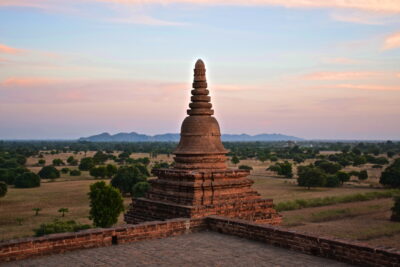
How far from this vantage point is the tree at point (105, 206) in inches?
1112

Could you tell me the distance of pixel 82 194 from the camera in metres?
50.3

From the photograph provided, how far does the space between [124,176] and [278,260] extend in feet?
135

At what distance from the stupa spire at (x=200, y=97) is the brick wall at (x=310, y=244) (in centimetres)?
352

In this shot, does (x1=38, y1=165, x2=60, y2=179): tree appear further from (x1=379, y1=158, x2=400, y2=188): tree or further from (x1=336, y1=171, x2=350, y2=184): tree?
(x1=379, y1=158, x2=400, y2=188): tree

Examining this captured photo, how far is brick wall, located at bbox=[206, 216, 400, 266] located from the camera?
748cm

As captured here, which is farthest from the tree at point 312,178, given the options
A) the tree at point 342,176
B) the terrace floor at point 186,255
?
the terrace floor at point 186,255

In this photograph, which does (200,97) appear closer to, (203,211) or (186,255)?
(203,211)

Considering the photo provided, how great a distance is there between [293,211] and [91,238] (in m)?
A: 32.3

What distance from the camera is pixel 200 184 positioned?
37.1 ft

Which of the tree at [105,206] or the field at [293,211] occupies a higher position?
the tree at [105,206]

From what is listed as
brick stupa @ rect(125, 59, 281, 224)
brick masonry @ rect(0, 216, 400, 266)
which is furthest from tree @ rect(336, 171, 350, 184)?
brick masonry @ rect(0, 216, 400, 266)

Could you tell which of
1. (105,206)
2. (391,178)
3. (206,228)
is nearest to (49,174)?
(105,206)

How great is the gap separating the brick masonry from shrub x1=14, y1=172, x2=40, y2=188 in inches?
1958

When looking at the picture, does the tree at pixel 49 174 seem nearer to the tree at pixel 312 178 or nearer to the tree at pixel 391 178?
the tree at pixel 312 178
